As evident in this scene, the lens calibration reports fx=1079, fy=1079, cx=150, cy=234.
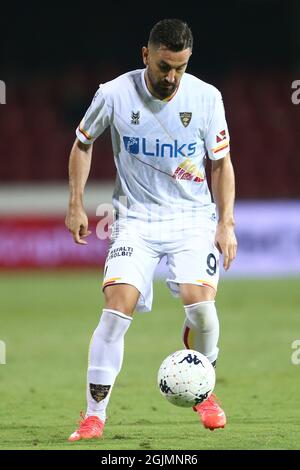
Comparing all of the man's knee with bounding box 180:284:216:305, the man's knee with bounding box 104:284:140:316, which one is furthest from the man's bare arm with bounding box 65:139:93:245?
the man's knee with bounding box 180:284:216:305

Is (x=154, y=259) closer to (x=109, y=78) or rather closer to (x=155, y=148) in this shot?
(x=155, y=148)

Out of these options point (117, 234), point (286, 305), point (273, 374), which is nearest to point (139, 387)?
point (273, 374)

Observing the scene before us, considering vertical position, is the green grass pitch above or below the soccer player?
below

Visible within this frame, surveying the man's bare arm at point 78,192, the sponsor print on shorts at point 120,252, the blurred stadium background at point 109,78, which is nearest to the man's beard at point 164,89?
the man's bare arm at point 78,192

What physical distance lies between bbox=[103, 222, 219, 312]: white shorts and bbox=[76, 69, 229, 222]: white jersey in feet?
0.45

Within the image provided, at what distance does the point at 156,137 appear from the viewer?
6059mm

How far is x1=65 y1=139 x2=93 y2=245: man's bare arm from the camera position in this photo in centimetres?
593

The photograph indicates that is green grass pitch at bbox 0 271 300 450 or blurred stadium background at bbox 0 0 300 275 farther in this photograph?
blurred stadium background at bbox 0 0 300 275

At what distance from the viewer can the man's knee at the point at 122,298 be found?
19.0 ft

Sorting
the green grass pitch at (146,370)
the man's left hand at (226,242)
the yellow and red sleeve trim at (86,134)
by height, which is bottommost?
the green grass pitch at (146,370)

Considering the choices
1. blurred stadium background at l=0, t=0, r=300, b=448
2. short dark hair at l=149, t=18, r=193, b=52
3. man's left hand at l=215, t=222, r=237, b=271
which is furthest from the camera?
blurred stadium background at l=0, t=0, r=300, b=448

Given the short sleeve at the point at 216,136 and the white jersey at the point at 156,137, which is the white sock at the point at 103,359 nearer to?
the white jersey at the point at 156,137

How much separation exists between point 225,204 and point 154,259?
0.51 meters

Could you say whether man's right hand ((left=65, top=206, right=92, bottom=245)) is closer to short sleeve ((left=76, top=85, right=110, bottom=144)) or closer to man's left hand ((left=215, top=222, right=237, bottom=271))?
short sleeve ((left=76, top=85, right=110, bottom=144))
